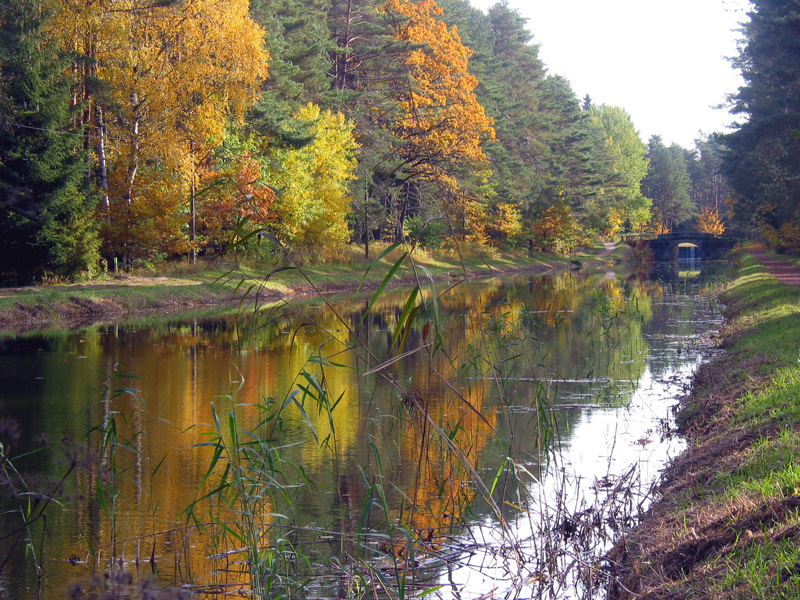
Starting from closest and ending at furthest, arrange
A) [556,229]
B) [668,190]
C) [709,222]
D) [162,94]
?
[162,94] → [556,229] → [668,190] → [709,222]

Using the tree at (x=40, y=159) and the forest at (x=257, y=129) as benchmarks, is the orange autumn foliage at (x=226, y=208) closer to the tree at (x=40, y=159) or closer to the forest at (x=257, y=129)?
the forest at (x=257, y=129)

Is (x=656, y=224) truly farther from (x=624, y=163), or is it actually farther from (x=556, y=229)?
(x=556, y=229)

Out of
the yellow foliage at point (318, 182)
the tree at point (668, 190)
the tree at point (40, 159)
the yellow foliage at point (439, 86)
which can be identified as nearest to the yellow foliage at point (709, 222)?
the tree at point (668, 190)

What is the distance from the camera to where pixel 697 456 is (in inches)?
272

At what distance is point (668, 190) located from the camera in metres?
112

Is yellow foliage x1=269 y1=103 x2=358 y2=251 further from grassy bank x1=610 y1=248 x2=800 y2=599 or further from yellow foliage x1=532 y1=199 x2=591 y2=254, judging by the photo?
yellow foliage x1=532 y1=199 x2=591 y2=254

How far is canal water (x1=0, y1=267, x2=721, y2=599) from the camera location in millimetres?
5098

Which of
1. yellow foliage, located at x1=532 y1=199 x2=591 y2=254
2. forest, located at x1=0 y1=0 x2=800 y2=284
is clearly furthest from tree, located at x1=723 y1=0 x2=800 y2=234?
yellow foliage, located at x1=532 y1=199 x2=591 y2=254

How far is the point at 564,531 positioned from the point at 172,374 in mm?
8440

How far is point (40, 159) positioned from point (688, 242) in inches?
2592

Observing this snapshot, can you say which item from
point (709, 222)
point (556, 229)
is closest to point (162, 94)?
point (556, 229)

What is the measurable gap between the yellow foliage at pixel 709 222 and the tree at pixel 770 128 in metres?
71.9

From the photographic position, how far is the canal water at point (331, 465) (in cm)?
510

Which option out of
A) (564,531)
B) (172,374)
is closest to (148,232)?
(172,374)
